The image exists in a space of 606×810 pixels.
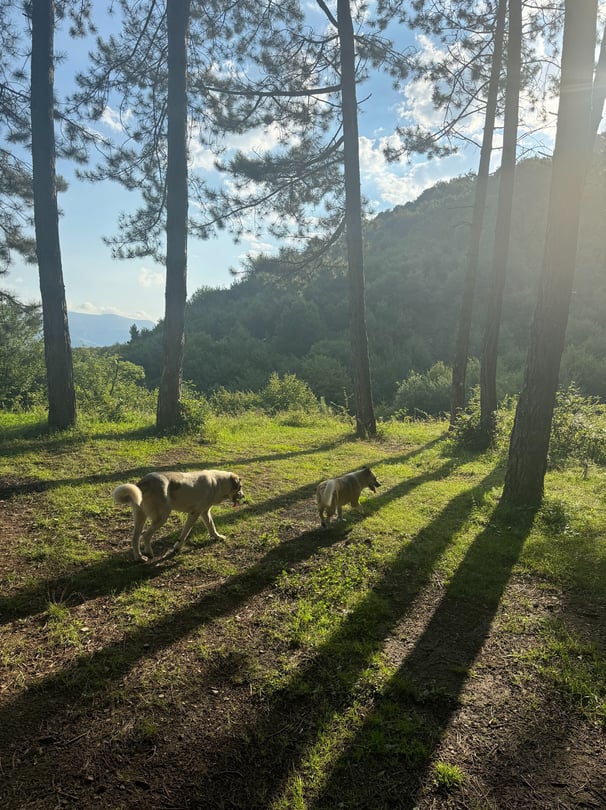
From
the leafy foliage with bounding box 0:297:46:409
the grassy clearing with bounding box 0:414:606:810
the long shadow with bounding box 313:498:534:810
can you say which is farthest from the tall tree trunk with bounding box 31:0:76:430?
the long shadow with bounding box 313:498:534:810

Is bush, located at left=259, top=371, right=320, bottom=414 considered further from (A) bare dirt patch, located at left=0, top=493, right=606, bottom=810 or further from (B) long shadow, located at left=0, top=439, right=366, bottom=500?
(A) bare dirt patch, located at left=0, top=493, right=606, bottom=810

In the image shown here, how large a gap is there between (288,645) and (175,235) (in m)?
9.36

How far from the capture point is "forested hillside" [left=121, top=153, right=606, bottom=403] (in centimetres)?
3294

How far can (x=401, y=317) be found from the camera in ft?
127

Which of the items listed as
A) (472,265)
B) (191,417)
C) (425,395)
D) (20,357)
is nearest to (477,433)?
(472,265)

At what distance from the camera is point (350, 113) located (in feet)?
36.8

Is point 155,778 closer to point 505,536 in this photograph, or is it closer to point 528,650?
point 528,650

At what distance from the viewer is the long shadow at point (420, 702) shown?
2111 mm

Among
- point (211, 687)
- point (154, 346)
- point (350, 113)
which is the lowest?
point (211, 687)

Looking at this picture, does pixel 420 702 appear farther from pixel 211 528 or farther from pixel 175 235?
pixel 175 235

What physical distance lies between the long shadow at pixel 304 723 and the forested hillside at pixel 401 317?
26.3 meters

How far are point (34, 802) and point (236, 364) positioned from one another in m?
35.6

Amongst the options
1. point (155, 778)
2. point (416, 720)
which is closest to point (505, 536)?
point (416, 720)

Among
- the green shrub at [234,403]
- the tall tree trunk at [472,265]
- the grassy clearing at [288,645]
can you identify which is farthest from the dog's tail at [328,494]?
the green shrub at [234,403]
